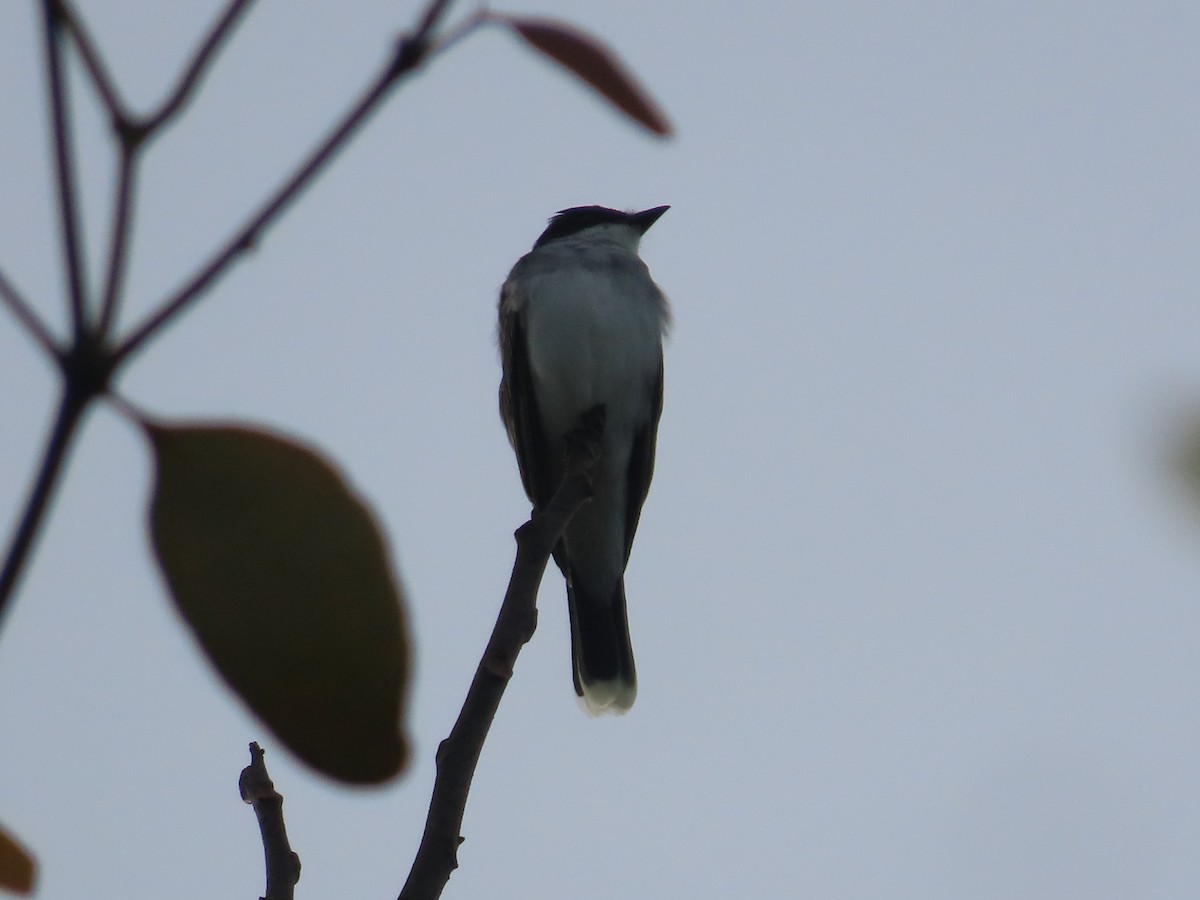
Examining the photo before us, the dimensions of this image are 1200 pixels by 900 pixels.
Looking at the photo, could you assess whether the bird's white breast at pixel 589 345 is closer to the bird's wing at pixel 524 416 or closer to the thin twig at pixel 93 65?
the bird's wing at pixel 524 416

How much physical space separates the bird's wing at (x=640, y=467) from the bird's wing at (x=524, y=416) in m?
0.48

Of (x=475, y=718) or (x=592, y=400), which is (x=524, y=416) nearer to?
(x=592, y=400)

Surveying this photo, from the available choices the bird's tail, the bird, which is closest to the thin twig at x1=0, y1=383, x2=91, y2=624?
the bird

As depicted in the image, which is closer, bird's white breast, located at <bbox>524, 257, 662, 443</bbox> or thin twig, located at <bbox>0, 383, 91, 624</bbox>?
thin twig, located at <bbox>0, 383, 91, 624</bbox>

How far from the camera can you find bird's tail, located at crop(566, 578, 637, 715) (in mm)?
7047

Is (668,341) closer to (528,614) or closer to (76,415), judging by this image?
(528,614)

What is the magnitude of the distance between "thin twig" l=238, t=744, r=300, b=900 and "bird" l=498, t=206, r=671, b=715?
14.3 feet

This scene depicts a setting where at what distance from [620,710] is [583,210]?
10.8 ft

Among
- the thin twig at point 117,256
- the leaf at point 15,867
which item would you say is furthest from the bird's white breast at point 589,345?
the thin twig at point 117,256

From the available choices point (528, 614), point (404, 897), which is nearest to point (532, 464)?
point (528, 614)

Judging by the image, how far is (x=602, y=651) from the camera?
7227mm

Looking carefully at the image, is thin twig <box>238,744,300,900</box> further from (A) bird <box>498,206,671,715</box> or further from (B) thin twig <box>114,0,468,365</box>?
(A) bird <box>498,206,671,715</box>

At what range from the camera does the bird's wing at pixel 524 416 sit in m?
7.40

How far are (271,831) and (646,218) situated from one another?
6381 mm
